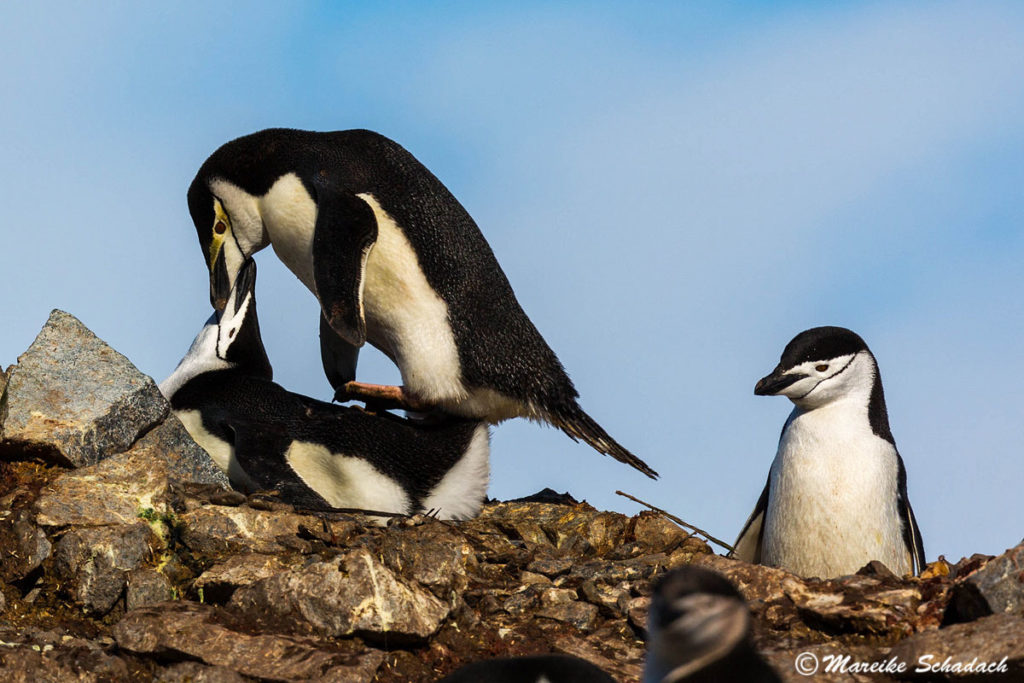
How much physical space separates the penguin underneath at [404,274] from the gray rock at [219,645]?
1793 millimetres

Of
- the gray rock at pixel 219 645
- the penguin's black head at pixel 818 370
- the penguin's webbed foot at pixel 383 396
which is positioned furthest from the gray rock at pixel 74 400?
the penguin's black head at pixel 818 370

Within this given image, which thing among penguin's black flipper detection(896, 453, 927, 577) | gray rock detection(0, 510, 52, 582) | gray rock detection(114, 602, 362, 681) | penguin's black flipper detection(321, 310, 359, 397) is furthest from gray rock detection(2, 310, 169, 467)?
penguin's black flipper detection(896, 453, 927, 577)

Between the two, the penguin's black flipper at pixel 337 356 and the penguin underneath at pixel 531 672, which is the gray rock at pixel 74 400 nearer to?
the penguin's black flipper at pixel 337 356

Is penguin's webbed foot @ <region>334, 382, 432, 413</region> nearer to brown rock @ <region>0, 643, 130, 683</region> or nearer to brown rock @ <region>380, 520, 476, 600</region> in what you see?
brown rock @ <region>380, 520, 476, 600</region>

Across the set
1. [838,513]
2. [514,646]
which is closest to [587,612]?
[514,646]

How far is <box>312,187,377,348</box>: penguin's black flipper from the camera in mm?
5594

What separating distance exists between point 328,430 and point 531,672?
253 cm

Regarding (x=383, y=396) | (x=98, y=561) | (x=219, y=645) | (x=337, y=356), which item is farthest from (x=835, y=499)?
(x=98, y=561)

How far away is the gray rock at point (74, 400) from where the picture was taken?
505 cm

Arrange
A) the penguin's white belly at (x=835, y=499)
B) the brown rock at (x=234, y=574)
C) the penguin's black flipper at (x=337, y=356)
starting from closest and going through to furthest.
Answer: the brown rock at (x=234, y=574) < the penguin's white belly at (x=835, y=499) < the penguin's black flipper at (x=337, y=356)

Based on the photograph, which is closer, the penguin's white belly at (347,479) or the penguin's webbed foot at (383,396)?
the penguin's white belly at (347,479)

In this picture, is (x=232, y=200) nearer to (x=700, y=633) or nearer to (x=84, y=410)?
(x=84, y=410)

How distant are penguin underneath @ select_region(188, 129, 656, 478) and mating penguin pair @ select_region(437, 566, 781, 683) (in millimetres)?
3141

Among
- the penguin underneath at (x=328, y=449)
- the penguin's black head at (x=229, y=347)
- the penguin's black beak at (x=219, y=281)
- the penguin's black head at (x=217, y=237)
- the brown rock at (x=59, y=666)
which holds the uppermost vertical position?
the penguin's black head at (x=217, y=237)
